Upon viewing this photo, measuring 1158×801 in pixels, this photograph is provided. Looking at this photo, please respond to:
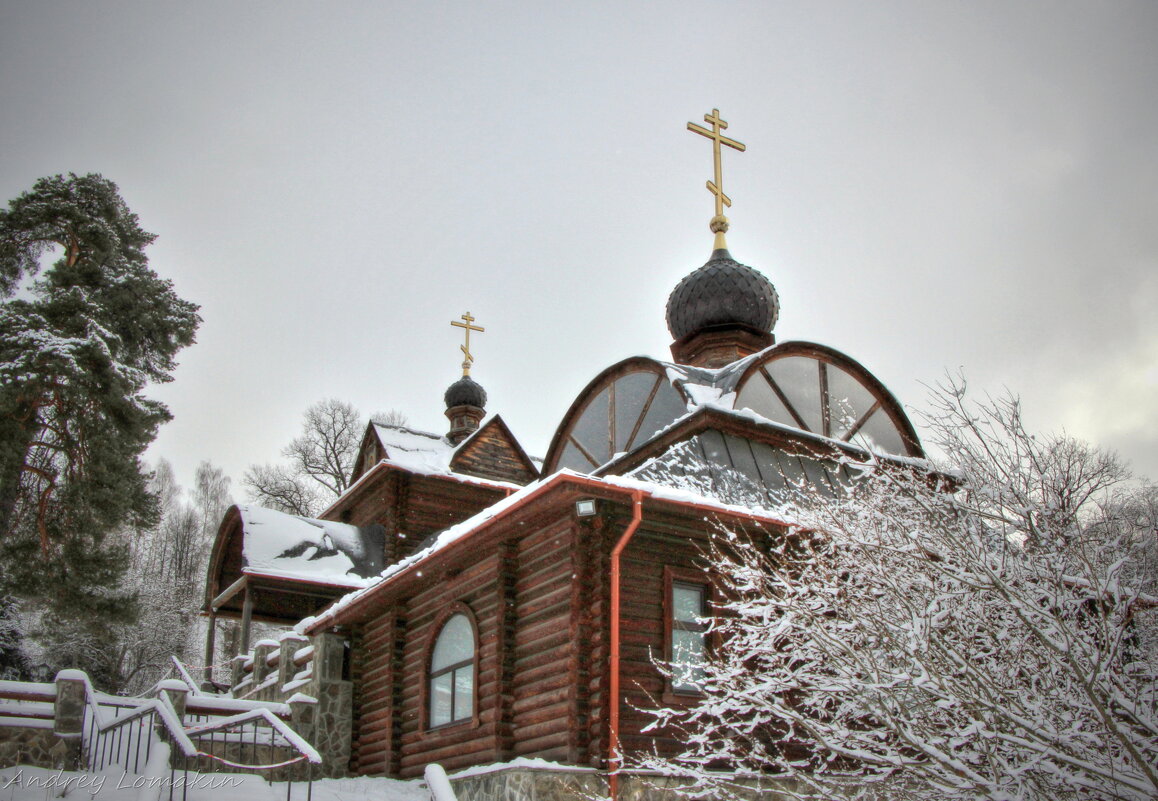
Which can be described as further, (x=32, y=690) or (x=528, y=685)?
(x=32, y=690)

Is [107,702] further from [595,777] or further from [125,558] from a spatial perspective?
[125,558]

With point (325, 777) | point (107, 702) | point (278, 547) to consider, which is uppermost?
point (278, 547)

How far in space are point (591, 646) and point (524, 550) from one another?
1.48 metres

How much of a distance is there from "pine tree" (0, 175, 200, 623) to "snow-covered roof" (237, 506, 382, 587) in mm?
2572

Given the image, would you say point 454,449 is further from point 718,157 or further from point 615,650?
point 615,650

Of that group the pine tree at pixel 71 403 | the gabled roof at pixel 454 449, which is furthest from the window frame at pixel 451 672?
the pine tree at pixel 71 403

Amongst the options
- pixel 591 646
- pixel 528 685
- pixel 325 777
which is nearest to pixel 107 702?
pixel 325 777

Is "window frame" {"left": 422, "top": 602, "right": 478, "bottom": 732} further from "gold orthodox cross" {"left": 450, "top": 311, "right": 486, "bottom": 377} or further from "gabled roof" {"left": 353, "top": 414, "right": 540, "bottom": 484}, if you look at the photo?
"gold orthodox cross" {"left": 450, "top": 311, "right": 486, "bottom": 377}

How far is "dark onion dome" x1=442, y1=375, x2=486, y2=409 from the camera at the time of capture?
2184 cm

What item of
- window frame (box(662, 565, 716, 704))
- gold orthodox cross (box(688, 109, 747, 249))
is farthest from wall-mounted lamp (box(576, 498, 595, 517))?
gold orthodox cross (box(688, 109, 747, 249))

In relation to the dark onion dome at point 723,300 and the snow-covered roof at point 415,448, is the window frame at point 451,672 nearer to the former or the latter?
the dark onion dome at point 723,300

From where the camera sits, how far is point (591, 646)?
8.96m

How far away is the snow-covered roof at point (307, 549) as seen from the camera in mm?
16156

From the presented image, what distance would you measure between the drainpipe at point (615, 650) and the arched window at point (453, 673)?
6.90 ft
